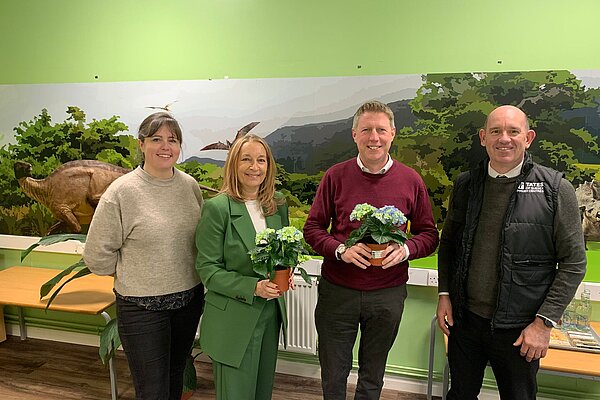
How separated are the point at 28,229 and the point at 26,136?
2.36 ft

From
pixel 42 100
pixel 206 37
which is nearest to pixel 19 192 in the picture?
pixel 42 100

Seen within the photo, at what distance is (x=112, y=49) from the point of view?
323 cm

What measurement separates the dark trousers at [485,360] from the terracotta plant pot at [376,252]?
18.5 inches

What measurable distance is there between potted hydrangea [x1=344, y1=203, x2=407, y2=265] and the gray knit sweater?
0.76 meters

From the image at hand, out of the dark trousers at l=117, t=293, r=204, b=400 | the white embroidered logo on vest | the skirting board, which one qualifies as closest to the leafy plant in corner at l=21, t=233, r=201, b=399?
the skirting board

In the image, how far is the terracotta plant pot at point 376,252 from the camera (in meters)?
1.80

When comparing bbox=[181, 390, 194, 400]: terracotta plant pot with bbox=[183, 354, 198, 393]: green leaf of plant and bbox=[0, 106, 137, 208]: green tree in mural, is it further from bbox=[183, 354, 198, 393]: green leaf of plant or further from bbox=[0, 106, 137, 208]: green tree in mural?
bbox=[0, 106, 137, 208]: green tree in mural

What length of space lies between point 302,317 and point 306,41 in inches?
70.5

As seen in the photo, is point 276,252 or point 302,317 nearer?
point 276,252

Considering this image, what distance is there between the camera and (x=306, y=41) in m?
2.87

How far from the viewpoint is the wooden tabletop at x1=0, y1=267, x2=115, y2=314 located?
283cm

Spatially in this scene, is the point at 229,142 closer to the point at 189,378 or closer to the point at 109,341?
the point at 109,341

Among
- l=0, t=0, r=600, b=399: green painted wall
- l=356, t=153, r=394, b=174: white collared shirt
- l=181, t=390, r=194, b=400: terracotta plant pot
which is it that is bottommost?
l=181, t=390, r=194, b=400: terracotta plant pot

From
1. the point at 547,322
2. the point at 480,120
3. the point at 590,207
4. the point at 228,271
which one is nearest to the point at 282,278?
the point at 228,271
